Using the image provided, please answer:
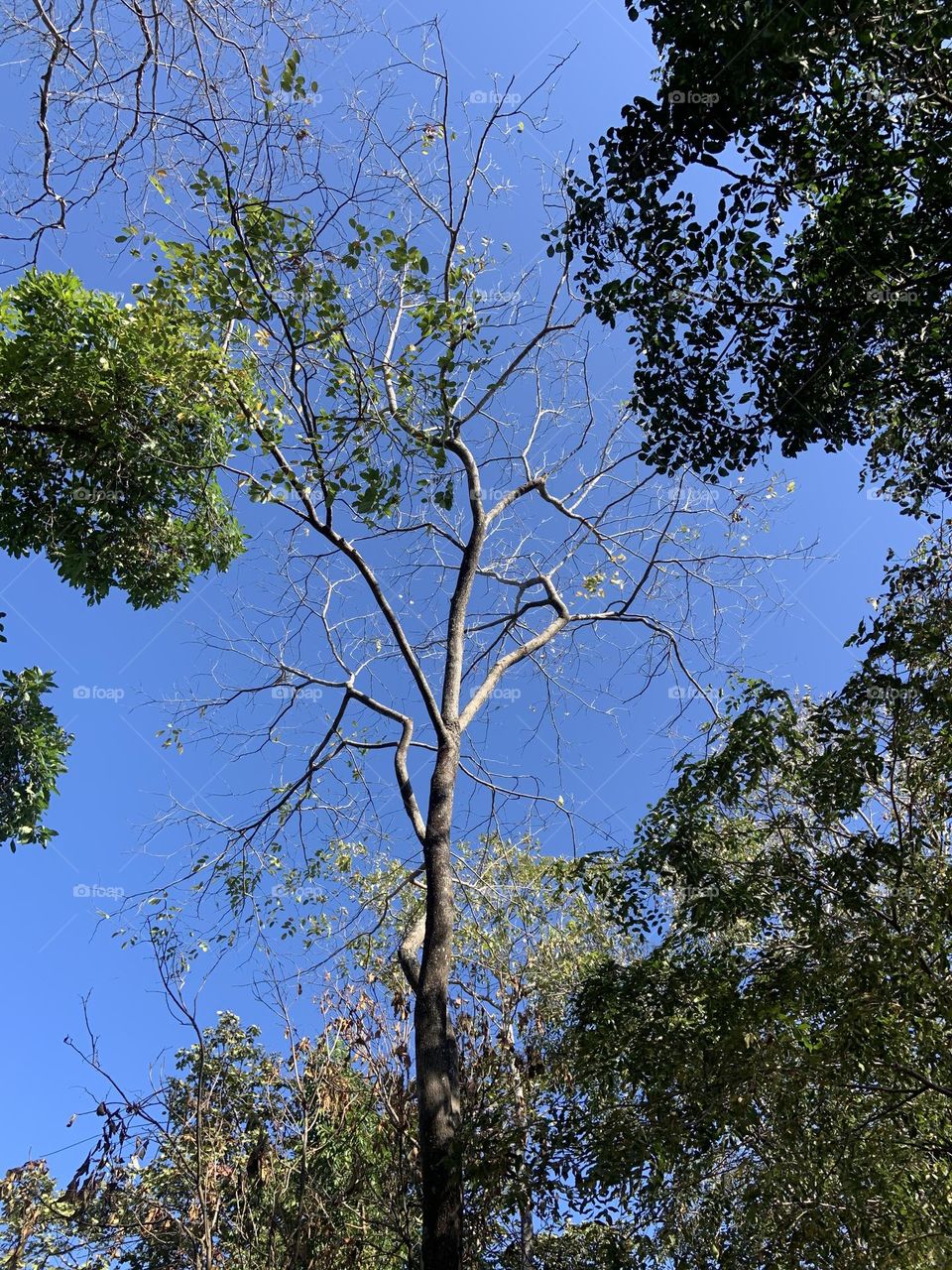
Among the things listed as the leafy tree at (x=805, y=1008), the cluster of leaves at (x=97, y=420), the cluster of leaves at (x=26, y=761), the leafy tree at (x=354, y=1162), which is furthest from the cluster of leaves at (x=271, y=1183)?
the cluster of leaves at (x=97, y=420)

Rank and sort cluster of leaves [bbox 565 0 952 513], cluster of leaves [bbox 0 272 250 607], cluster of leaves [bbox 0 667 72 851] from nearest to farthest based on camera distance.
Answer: cluster of leaves [bbox 565 0 952 513]
cluster of leaves [bbox 0 272 250 607]
cluster of leaves [bbox 0 667 72 851]

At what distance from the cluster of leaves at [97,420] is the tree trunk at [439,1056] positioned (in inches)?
125

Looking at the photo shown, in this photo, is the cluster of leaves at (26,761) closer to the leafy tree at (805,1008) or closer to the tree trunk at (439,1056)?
the tree trunk at (439,1056)

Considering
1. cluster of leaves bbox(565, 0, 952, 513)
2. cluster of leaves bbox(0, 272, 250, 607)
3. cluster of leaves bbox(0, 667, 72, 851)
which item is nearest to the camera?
cluster of leaves bbox(565, 0, 952, 513)

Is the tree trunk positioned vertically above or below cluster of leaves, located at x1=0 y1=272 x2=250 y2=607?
below

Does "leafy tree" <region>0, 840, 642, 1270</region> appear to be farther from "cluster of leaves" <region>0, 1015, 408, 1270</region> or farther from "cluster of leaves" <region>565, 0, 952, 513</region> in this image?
"cluster of leaves" <region>565, 0, 952, 513</region>

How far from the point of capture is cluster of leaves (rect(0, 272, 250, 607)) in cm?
679

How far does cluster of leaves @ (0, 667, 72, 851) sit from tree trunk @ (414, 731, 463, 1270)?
15.5 feet

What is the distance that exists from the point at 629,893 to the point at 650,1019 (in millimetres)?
712

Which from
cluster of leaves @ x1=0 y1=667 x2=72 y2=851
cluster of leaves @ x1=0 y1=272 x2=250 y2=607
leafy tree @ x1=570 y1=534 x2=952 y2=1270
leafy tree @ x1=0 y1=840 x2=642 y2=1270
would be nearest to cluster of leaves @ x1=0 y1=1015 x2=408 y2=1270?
leafy tree @ x1=0 y1=840 x2=642 y2=1270

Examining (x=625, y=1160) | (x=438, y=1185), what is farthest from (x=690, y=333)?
(x=438, y=1185)

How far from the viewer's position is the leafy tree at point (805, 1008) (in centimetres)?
409

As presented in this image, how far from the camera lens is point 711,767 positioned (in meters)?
4.84

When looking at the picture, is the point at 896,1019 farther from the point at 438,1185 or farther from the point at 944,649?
the point at 438,1185
